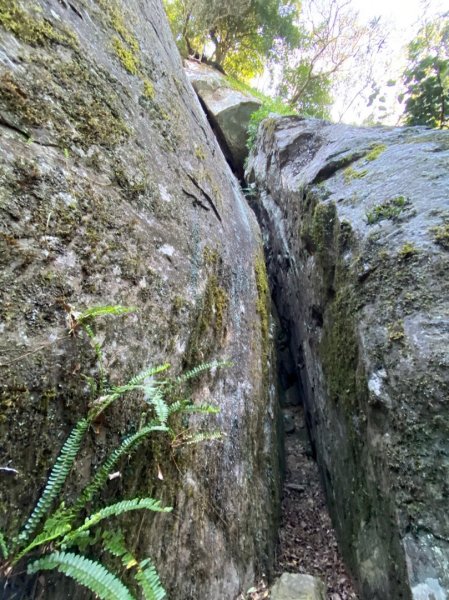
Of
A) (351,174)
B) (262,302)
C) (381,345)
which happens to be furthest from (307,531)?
(351,174)

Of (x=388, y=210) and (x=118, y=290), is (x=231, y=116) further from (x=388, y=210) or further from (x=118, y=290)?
(x=118, y=290)

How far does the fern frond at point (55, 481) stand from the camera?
1.25 meters

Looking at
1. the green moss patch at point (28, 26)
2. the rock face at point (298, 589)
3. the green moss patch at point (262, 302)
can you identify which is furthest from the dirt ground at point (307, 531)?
the green moss patch at point (28, 26)

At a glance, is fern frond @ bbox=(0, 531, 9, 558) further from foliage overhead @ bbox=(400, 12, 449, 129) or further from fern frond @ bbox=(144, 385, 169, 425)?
foliage overhead @ bbox=(400, 12, 449, 129)

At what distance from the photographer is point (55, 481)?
1.36 metres

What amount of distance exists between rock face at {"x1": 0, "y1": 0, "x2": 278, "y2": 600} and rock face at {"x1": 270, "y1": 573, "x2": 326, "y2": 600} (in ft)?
0.92

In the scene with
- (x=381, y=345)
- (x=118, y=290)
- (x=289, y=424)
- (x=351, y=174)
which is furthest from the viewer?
(x=289, y=424)

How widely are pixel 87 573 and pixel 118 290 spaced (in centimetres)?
143

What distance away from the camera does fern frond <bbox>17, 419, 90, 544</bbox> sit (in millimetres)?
1255

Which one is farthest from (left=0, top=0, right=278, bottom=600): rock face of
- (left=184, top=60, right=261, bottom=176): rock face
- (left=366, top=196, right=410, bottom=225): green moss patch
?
(left=184, top=60, right=261, bottom=176): rock face

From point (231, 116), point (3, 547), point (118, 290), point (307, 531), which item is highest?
point (231, 116)

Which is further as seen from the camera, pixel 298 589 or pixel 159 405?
pixel 298 589

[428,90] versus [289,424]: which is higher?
[428,90]

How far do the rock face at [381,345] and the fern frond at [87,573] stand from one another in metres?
1.74
